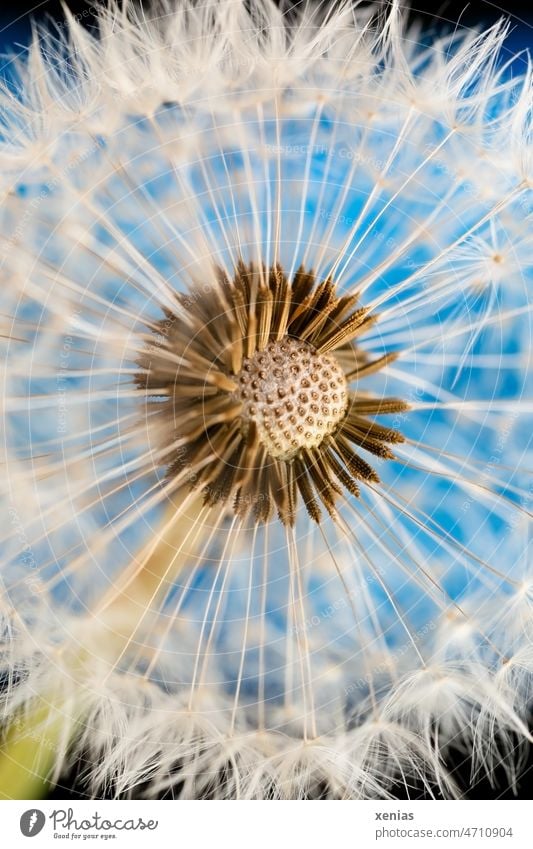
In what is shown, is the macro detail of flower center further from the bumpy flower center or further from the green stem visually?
the green stem

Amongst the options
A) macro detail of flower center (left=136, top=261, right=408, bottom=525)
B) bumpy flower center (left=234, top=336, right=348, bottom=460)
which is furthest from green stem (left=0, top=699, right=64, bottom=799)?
bumpy flower center (left=234, top=336, right=348, bottom=460)

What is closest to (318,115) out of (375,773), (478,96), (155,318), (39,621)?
(478,96)

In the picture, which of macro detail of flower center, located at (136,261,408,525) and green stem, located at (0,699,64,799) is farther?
green stem, located at (0,699,64,799)

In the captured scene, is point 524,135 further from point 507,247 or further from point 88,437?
point 88,437

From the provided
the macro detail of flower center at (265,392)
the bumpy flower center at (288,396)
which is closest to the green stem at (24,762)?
the macro detail of flower center at (265,392)

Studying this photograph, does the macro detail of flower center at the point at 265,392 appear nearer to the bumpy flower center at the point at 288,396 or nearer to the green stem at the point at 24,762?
the bumpy flower center at the point at 288,396

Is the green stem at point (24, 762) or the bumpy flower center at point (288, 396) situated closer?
the bumpy flower center at point (288, 396)

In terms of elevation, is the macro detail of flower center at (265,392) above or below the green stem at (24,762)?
above
